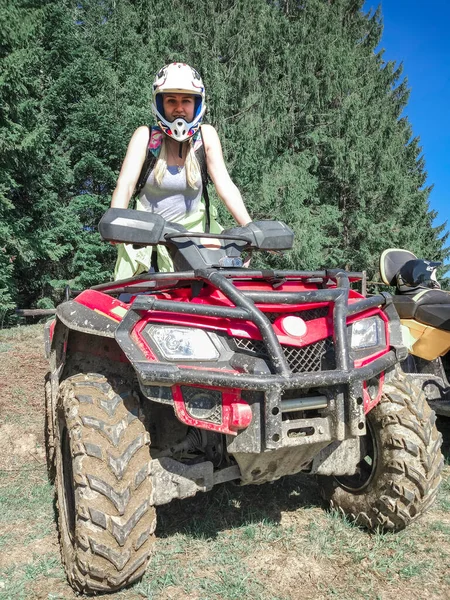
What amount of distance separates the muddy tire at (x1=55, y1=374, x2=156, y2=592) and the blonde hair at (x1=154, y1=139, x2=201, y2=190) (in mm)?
1577

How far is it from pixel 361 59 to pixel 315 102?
5012 millimetres

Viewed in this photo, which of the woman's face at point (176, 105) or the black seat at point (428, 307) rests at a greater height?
the woman's face at point (176, 105)

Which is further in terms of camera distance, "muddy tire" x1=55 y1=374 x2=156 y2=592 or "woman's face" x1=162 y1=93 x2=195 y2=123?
"woman's face" x1=162 y1=93 x2=195 y2=123

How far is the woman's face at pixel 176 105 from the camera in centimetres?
330

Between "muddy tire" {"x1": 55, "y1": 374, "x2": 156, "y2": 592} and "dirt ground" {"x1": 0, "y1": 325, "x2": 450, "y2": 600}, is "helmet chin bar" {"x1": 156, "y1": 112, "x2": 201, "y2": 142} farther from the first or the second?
"dirt ground" {"x1": 0, "y1": 325, "x2": 450, "y2": 600}

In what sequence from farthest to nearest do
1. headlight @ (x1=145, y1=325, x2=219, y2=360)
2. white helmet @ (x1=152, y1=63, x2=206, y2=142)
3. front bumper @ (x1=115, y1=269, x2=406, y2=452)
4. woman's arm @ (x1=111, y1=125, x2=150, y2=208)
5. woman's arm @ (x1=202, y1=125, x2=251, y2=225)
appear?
1. woman's arm @ (x1=202, y1=125, x2=251, y2=225)
2. woman's arm @ (x1=111, y1=125, x2=150, y2=208)
3. white helmet @ (x1=152, y1=63, x2=206, y2=142)
4. headlight @ (x1=145, y1=325, x2=219, y2=360)
5. front bumper @ (x1=115, y1=269, x2=406, y2=452)

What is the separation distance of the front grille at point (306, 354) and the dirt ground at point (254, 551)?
1.02m

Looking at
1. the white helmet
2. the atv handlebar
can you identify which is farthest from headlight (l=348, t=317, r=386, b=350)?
the white helmet

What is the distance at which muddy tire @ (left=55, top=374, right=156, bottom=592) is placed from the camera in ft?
7.14

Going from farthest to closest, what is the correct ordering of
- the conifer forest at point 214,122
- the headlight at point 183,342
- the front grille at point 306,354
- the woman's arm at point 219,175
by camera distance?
the conifer forest at point 214,122, the woman's arm at point 219,175, the front grille at point 306,354, the headlight at point 183,342

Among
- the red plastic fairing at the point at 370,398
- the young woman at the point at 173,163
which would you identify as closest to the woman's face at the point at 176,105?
the young woman at the point at 173,163

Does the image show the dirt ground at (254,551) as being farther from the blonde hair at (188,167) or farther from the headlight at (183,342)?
the blonde hair at (188,167)

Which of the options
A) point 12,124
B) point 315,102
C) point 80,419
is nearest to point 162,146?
point 80,419

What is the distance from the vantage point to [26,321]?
48.0ft
